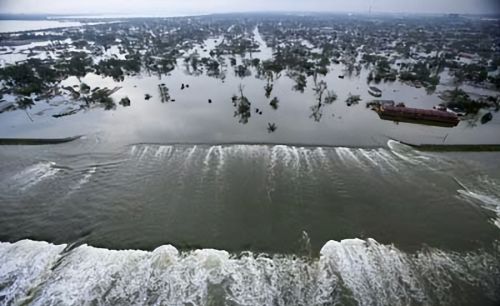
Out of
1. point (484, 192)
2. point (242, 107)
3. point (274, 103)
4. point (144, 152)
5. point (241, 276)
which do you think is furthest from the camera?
point (274, 103)

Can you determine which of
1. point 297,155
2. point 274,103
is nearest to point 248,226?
point 297,155

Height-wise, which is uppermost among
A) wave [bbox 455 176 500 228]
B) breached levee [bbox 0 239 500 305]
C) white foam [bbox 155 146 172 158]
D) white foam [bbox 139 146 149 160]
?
white foam [bbox 139 146 149 160]

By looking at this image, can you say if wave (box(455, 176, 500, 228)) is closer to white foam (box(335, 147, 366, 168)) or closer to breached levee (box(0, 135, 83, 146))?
white foam (box(335, 147, 366, 168))

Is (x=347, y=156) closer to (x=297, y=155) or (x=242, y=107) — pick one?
(x=297, y=155)

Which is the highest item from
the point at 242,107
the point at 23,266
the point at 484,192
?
the point at 242,107

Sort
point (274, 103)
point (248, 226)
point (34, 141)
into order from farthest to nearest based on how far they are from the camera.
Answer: point (274, 103), point (34, 141), point (248, 226)

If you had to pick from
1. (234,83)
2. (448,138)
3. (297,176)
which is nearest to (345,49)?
(234,83)

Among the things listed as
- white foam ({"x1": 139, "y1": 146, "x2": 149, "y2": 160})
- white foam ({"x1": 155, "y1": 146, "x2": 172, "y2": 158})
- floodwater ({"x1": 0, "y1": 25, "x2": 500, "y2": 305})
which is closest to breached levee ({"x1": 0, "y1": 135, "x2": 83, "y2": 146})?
floodwater ({"x1": 0, "y1": 25, "x2": 500, "y2": 305})
